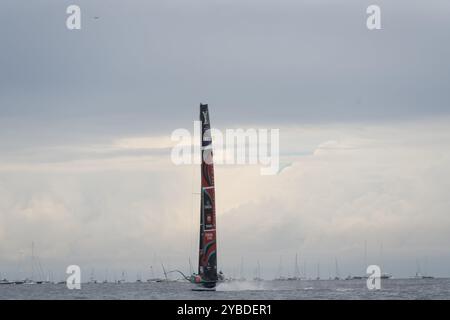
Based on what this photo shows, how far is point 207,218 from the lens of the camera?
414 feet

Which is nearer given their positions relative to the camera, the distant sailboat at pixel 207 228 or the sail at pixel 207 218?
the sail at pixel 207 218

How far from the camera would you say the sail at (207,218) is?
403 ft

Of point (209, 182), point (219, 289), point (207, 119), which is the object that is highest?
point (207, 119)

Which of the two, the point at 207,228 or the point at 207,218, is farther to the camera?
the point at 207,228

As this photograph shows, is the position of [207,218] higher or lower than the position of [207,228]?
higher

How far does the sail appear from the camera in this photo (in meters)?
123

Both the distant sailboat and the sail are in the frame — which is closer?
the sail
